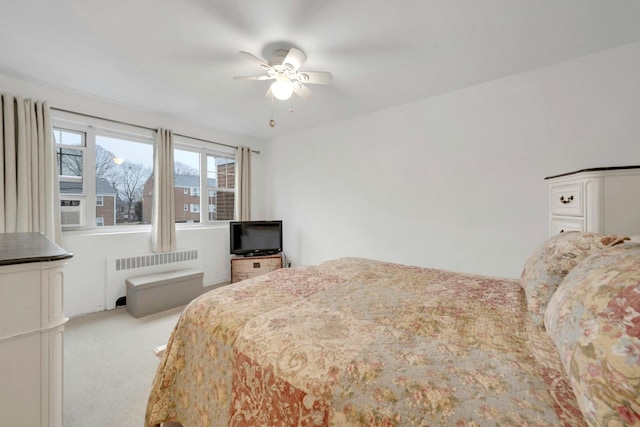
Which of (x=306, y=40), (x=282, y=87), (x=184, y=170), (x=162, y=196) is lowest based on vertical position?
(x=162, y=196)

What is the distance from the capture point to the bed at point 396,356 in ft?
1.92

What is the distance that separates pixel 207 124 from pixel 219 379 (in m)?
3.69

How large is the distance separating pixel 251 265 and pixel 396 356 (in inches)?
129

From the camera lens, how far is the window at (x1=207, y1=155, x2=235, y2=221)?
13.7 ft

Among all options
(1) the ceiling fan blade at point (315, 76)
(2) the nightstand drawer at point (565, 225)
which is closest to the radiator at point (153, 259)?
(1) the ceiling fan blade at point (315, 76)

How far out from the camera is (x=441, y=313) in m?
1.08

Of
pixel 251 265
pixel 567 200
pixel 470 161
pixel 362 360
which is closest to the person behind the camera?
pixel 362 360

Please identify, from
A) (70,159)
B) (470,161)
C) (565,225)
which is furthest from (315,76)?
(70,159)

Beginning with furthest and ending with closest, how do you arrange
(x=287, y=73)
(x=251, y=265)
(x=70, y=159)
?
(x=251, y=265), (x=70, y=159), (x=287, y=73)

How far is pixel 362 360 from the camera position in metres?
0.76

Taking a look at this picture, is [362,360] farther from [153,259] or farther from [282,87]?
[153,259]

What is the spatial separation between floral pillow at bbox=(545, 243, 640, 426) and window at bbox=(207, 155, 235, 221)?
421 cm

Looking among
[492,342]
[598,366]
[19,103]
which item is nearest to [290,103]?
[19,103]

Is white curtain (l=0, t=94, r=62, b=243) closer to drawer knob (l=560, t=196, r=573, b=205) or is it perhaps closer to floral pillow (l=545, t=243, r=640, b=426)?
floral pillow (l=545, t=243, r=640, b=426)
